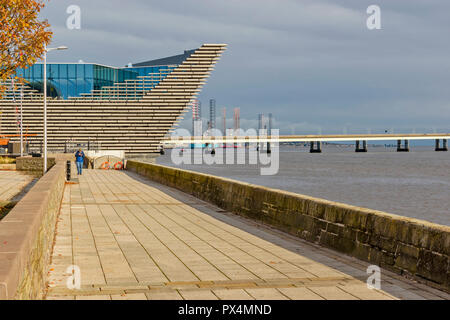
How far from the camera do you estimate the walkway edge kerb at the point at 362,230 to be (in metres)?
8.02

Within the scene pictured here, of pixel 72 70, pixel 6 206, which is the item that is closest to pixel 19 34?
pixel 6 206

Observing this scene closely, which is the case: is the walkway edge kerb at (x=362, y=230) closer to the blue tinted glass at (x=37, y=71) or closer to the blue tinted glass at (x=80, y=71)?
the blue tinted glass at (x=80, y=71)

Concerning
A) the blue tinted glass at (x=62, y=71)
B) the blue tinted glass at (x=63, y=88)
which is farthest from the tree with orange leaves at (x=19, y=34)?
the blue tinted glass at (x=63, y=88)

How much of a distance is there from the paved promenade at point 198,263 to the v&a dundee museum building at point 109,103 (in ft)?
349

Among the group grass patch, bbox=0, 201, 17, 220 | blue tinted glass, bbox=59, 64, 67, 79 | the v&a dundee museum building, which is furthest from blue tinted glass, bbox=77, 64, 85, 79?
grass patch, bbox=0, 201, 17, 220

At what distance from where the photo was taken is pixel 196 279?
8.20m

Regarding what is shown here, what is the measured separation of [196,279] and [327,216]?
3744mm

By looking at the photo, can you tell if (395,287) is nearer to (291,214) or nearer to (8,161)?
(291,214)

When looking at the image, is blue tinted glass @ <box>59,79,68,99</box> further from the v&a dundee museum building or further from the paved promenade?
the paved promenade

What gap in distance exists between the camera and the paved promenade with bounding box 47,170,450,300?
24.5 feet

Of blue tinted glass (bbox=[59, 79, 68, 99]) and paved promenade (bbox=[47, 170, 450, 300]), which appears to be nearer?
paved promenade (bbox=[47, 170, 450, 300])

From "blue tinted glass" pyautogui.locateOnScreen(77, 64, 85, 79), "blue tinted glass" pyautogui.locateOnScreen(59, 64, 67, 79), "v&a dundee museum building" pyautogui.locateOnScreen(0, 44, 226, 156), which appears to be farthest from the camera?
"blue tinted glass" pyautogui.locateOnScreen(77, 64, 85, 79)

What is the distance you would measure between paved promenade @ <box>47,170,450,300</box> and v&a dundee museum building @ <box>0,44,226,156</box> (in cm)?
10634

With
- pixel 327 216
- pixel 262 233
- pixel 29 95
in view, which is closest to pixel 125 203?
pixel 262 233
